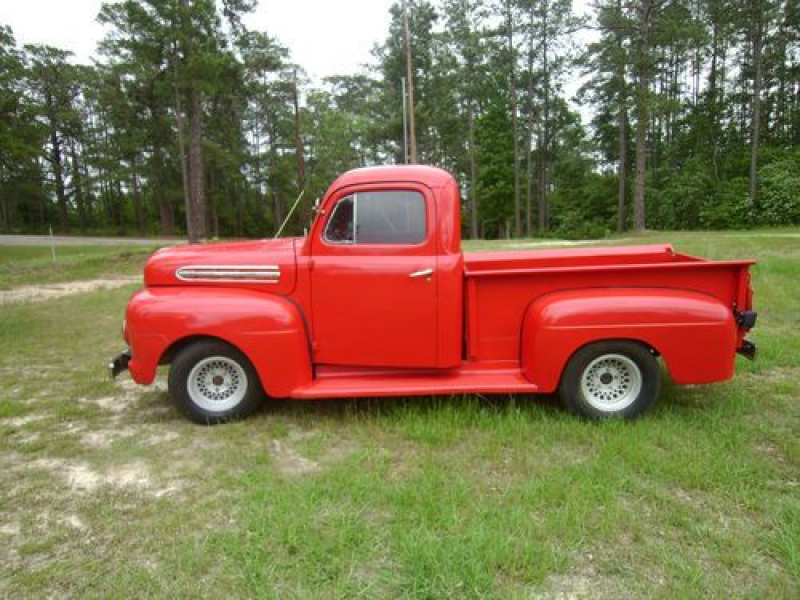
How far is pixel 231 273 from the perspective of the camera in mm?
3979

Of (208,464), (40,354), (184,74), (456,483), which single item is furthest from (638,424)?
(184,74)

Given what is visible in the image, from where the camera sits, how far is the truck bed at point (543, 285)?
3703 mm

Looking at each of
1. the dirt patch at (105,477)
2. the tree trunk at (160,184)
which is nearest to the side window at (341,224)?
the dirt patch at (105,477)

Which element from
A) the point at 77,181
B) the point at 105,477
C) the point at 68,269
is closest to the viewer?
the point at 105,477

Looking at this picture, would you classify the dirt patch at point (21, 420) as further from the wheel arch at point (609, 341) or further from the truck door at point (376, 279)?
the wheel arch at point (609, 341)

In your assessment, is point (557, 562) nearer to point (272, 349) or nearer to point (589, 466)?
point (589, 466)

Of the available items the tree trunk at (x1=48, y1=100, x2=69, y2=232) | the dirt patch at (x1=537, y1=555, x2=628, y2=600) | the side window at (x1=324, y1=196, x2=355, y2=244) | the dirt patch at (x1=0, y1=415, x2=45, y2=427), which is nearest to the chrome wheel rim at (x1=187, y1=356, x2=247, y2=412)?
the side window at (x1=324, y1=196, x2=355, y2=244)

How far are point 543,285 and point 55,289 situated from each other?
39.1ft

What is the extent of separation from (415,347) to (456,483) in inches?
46.9

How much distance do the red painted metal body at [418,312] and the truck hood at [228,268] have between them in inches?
0.4

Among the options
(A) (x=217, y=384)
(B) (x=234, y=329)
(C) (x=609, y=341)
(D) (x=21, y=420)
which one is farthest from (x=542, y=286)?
(D) (x=21, y=420)

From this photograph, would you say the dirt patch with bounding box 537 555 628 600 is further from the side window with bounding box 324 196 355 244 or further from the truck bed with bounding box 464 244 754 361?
the side window with bounding box 324 196 355 244

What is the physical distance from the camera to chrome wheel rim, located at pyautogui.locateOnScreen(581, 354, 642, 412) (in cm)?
377

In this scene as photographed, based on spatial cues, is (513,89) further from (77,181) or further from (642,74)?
(77,181)
